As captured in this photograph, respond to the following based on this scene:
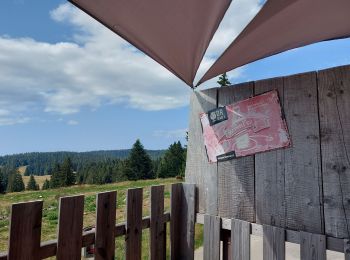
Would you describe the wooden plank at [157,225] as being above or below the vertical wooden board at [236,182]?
below

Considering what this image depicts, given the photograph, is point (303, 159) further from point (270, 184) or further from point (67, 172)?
point (67, 172)

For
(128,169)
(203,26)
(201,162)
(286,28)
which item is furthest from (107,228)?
(128,169)

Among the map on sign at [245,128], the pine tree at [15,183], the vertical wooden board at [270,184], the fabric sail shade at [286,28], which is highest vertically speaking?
the fabric sail shade at [286,28]

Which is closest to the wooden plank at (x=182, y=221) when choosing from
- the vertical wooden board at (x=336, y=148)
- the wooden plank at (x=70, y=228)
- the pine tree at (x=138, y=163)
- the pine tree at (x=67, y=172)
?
the wooden plank at (x=70, y=228)

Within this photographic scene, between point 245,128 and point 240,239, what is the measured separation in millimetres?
782

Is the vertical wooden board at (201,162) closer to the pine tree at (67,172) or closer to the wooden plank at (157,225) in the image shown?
the wooden plank at (157,225)

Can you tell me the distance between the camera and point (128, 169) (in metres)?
49.9

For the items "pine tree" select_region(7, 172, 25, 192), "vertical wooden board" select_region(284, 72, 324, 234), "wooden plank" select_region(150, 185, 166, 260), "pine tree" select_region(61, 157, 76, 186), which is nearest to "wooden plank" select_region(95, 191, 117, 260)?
"wooden plank" select_region(150, 185, 166, 260)

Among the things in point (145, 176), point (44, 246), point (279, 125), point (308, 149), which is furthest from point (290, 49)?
point (145, 176)

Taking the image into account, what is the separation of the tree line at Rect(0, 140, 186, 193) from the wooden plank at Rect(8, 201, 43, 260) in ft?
95.9

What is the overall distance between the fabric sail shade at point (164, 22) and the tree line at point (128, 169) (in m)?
28.8

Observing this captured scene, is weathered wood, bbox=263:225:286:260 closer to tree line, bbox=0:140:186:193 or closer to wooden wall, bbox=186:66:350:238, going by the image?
wooden wall, bbox=186:66:350:238

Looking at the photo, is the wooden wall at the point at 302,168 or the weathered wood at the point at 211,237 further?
the weathered wood at the point at 211,237

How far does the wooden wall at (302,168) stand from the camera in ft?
6.53
